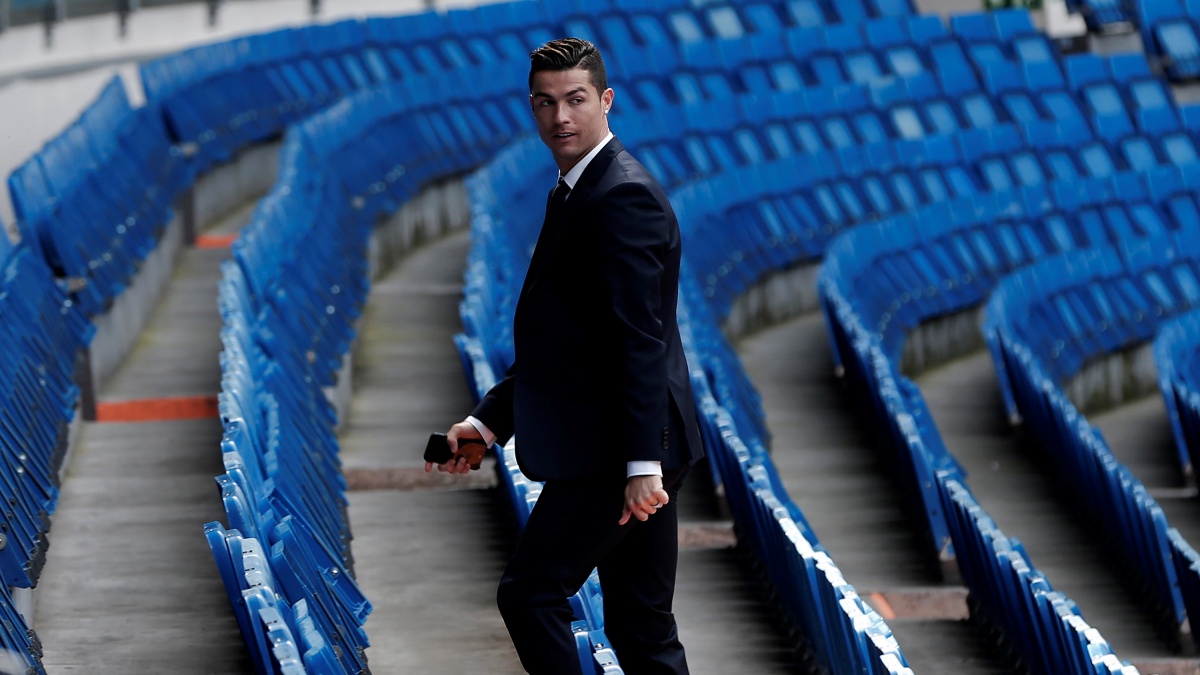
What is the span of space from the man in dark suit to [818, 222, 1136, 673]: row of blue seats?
2.03 feet

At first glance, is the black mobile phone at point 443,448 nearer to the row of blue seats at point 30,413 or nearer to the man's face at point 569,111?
the man's face at point 569,111

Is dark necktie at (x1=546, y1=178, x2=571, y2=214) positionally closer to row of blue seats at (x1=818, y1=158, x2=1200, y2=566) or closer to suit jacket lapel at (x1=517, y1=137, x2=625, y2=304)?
suit jacket lapel at (x1=517, y1=137, x2=625, y2=304)

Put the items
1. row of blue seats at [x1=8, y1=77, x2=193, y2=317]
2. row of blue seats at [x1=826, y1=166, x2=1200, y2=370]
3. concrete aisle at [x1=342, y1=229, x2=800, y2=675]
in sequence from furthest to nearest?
row of blue seats at [x1=826, y1=166, x2=1200, y2=370] → row of blue seats at [x1=8, y1=77, x2=193, y2=317] → concrete aisle at [x1=342, y1=229, x2=800, y2=675]

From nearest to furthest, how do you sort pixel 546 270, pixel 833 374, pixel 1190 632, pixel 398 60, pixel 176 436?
pixel 546 270
pixel 176 436
pixel 1190 632
pixel 833 374
pixel 398 60

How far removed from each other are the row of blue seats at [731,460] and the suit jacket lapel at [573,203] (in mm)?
482

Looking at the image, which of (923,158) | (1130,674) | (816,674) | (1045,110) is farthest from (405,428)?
(1045,110)

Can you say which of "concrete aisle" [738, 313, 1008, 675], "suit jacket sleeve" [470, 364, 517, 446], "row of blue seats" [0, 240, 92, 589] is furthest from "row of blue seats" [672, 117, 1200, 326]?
"suit jacket sleeve" [470, 364, 517, 446]

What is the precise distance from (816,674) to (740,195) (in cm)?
322

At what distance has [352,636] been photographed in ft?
5.96

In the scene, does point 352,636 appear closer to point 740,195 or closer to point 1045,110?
point 740,195

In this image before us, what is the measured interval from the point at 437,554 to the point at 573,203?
3.24 feet

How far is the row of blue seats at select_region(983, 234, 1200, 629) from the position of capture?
10.6 ft

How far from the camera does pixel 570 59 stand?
1.53 metres

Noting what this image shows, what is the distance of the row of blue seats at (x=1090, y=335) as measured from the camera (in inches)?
127
